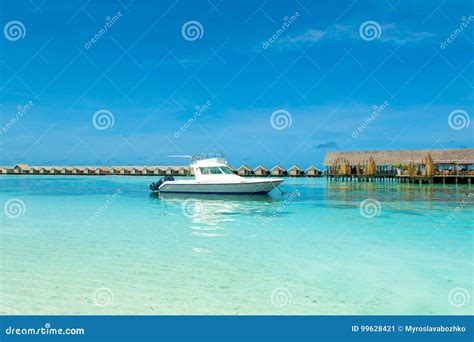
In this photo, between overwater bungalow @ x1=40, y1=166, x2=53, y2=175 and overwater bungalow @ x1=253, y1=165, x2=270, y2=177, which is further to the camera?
overwater bungalow @ x1=40, y1=166, x2=53, y2=175

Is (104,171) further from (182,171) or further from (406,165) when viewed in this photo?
(406,165)

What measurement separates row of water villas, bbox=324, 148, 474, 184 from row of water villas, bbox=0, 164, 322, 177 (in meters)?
7.74

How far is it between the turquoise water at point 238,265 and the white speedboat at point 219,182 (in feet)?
27.3

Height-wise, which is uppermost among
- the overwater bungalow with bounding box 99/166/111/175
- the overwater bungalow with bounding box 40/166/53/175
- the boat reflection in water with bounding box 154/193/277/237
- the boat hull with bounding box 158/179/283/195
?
the overwater bungalow with bounding box 40/166/53/175

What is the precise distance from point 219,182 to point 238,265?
14.7 m

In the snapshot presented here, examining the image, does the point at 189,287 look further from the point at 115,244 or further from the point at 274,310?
the point at 115,244

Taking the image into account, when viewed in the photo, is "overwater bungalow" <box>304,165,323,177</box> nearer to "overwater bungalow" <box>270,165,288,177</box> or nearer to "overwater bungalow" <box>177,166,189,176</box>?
"overwater bungalow" <box>270,165,288,177</box>

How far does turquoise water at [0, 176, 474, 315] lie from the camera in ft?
18.6

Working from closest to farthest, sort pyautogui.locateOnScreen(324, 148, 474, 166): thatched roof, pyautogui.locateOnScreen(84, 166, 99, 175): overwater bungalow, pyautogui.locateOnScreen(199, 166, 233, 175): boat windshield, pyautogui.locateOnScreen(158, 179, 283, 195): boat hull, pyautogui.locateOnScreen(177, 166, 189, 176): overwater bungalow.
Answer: pyautogui.locateOnScreen(158, 179, 283, 195): boat hull, pyautogui.locateOnScreen(199, 166, 233, 175): boat windshield, pyautogui.locateOnScreen(324, 148, 474, 166): thatched roof, pyautogui.locateOnScreen(177, 166, 189, 176): overwater bungalow, pyautogui.locateOnScreen(84, 166, 99, 175): overwater bungalow

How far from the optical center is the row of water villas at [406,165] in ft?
128

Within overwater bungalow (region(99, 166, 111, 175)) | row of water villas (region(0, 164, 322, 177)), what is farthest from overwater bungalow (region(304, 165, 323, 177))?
overwater bungalow (region(99, 166, 111, 175))

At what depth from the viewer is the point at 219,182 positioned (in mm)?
22234

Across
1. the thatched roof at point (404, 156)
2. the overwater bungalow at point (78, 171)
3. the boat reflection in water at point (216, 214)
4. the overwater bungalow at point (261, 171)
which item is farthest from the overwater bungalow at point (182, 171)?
the boat reflection in water at point (216, 214)

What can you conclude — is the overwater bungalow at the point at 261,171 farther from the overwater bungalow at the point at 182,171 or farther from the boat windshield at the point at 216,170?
the boat windshield at the point at 216,170
